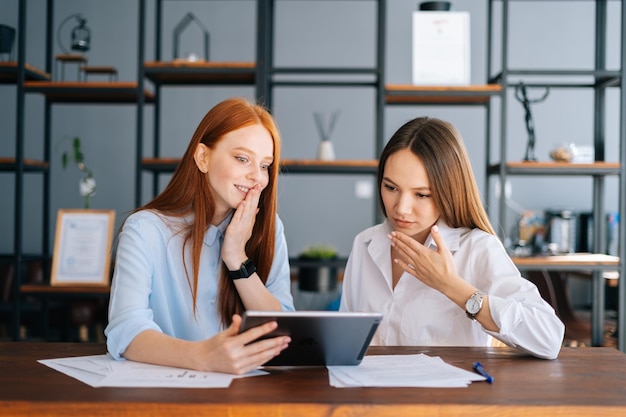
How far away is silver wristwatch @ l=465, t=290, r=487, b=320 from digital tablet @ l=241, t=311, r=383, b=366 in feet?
→ 1.06

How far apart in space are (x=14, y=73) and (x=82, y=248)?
1.05 metres

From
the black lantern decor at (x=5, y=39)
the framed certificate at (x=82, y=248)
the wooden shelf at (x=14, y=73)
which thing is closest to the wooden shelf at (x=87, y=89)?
the wooden shelf at (x=14, y=73)

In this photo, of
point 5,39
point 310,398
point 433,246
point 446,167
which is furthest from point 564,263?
point 5,39

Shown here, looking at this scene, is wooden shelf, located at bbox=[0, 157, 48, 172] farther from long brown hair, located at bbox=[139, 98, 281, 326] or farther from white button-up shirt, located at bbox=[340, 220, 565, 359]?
white button-up shirt, located at bbox=[340, 220, 565, 359]

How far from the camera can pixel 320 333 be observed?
1238 millimetres

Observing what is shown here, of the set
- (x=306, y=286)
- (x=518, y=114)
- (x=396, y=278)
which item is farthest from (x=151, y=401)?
(x=518, y=114)

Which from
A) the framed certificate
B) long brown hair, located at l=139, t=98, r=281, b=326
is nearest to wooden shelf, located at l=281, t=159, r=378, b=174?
the framed certificate

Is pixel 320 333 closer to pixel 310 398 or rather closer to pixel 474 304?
pixel 310 398

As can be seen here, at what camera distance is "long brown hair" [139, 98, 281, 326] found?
5.73 ft

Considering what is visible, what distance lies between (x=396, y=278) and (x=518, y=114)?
4.95 meters

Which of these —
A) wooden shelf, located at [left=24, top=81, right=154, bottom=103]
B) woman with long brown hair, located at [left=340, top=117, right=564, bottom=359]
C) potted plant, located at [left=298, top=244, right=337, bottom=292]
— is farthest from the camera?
potted plant, located at [left=298, top=244, right=337, bottom=292]

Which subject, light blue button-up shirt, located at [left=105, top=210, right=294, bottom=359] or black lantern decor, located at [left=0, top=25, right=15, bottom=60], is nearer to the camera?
light blue button-up shirt, located at [left=105, top=210, right=294, bottom=359]

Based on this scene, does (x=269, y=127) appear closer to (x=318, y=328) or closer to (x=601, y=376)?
(x=318, y=328)

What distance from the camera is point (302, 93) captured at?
6633 millimetres
